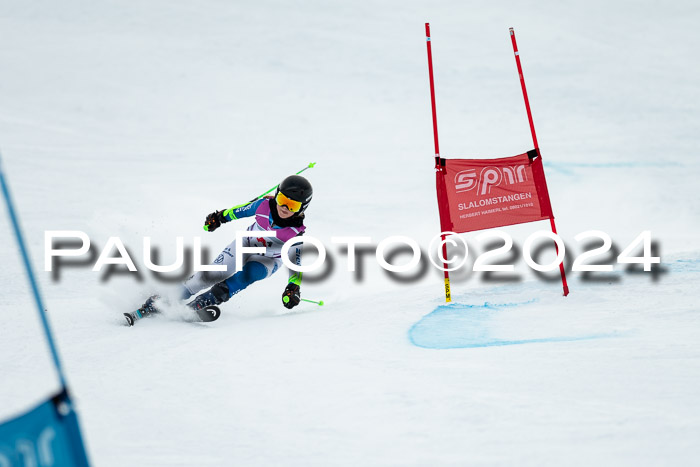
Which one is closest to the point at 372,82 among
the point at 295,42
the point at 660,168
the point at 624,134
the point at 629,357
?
the point at 295,42

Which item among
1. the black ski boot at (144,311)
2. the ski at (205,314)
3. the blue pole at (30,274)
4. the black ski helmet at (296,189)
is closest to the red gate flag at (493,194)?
the black ski helmet at (296,189)

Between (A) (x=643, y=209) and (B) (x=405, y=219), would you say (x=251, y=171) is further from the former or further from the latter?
(A) (x=643, y=209)

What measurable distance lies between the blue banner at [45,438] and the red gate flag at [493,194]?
3.82 meters

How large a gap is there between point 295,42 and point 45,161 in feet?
35.1

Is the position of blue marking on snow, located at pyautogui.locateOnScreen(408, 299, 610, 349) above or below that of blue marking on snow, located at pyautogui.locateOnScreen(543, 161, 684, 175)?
below

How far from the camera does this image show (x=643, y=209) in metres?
9.69

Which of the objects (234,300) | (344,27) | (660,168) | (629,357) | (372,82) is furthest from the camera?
(344,27)

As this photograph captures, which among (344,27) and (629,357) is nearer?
(629,357)

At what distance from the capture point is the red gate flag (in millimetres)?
5039

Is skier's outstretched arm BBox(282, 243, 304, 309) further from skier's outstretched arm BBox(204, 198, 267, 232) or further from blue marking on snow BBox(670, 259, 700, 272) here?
blue marking on snow BBox(670, 259, 700, 272)

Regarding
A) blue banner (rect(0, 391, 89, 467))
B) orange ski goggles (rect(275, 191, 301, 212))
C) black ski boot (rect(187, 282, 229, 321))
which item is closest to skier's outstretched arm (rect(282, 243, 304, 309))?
orange ski goggles (rect(275, 191, 301, 212))

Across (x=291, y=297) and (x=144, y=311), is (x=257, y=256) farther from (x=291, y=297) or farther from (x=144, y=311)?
(x=144, y=311)

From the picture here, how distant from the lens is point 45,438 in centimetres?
147

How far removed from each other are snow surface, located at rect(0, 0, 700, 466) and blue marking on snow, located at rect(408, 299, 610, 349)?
0.10ft
